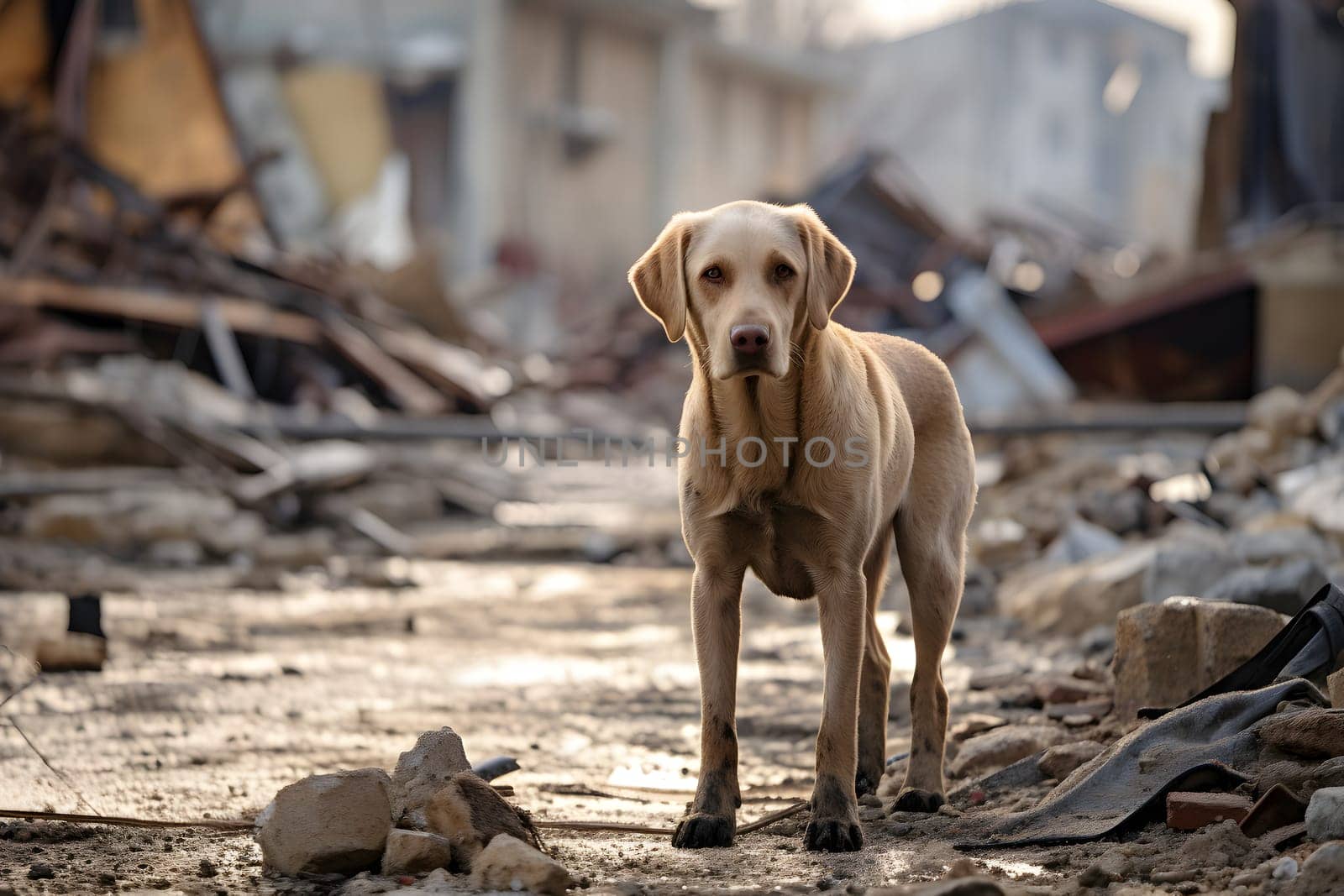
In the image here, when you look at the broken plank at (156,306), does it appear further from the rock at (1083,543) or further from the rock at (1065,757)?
the rock at (1065,757)

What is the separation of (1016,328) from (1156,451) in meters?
4.52

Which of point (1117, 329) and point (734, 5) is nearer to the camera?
point (1117, 329)

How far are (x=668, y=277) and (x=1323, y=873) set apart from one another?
203 cm

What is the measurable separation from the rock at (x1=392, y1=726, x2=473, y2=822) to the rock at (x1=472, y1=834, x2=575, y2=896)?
0.31 metres

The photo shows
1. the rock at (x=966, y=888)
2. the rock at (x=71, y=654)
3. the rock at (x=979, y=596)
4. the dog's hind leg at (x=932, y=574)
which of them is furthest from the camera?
the rock at (x=979, y=596)

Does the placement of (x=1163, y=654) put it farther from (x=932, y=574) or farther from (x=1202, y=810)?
(x=1202, y=810)

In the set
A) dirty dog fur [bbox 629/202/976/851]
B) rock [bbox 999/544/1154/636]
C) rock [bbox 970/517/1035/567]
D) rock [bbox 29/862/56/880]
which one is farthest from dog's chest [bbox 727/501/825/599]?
rock [bbox 970/517/1035/567]

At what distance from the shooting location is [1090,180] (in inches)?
2181

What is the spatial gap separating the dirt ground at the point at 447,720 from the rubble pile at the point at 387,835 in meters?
0.08

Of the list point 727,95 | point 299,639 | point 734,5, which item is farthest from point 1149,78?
point 299,639

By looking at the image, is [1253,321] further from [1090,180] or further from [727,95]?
[1090,180]

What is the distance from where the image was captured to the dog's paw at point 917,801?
145 inches

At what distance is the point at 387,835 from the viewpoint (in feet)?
9.95

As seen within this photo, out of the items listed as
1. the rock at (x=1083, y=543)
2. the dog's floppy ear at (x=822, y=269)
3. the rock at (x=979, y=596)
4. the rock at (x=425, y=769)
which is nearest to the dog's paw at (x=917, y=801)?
the rock at (x=425, y=769)
